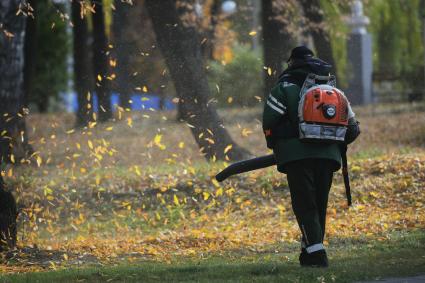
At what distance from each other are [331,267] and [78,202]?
7.97 metres

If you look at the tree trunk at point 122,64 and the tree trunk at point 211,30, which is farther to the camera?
the tree trunk at point 211,30

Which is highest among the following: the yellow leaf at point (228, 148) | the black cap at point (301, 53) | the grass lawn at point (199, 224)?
the black cap at point (301, 53)

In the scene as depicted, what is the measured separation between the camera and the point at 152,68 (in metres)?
33.5

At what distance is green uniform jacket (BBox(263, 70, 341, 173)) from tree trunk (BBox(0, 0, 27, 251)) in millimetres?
10425

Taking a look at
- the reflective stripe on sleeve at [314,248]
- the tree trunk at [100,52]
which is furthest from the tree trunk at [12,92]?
the reflective stripe on sleeve at [314,248]

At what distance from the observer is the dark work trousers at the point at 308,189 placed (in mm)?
8625

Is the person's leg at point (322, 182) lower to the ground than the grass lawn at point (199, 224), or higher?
higher

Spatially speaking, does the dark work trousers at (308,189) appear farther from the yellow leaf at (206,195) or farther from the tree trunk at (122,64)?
the tree trunk at (122,64)

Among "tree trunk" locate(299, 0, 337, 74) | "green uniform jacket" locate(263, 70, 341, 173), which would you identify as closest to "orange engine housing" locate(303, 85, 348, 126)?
"green uniform jacket" locate(263, 70, 341, 173)

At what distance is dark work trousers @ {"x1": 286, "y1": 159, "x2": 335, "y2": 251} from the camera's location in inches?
340

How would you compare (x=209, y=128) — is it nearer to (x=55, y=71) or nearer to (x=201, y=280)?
(x=201, y=280)

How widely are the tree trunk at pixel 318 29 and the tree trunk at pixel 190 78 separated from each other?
9281 millimetres

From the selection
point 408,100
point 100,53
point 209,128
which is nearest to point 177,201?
point 209,128

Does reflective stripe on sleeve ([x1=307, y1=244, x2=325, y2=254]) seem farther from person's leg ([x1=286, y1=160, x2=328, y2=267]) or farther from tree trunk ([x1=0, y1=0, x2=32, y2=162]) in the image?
tree trunk ([x1=0, y1=0, x2=32, y2=162])
